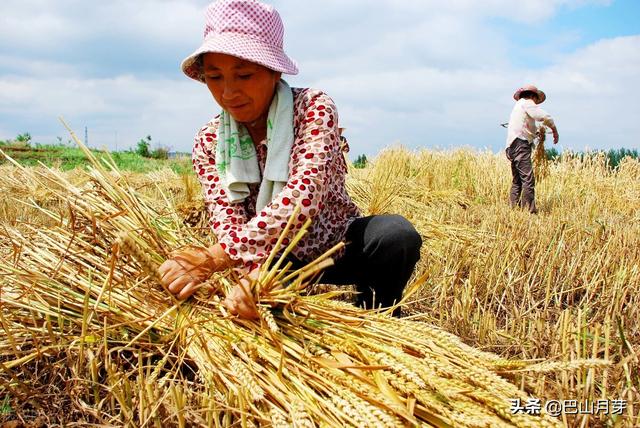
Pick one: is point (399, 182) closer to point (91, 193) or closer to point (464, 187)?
point (464, 187)

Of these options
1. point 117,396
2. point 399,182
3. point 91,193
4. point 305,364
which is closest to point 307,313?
point 305,364

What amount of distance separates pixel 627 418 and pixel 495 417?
400 mm

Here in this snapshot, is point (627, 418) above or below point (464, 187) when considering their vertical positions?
below

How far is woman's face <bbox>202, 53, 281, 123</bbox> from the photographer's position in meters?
1.66

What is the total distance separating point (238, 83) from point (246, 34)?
149mm

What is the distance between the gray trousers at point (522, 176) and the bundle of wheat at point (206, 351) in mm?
5287

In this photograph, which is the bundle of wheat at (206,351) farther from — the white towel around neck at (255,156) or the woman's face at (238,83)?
the woman's face at (238,83)

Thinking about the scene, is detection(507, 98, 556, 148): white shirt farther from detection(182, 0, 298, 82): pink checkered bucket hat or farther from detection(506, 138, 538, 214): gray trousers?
detection(182, 0, 298, 82): pink checkered bucket hat

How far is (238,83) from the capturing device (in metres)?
1.68

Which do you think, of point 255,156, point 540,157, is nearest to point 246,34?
point 255,156

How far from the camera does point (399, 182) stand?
5512mm

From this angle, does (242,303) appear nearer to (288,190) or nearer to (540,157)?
(288,190)

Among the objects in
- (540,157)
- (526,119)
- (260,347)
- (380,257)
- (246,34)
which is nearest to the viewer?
(260,347)

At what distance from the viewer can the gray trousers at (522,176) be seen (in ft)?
20.8
